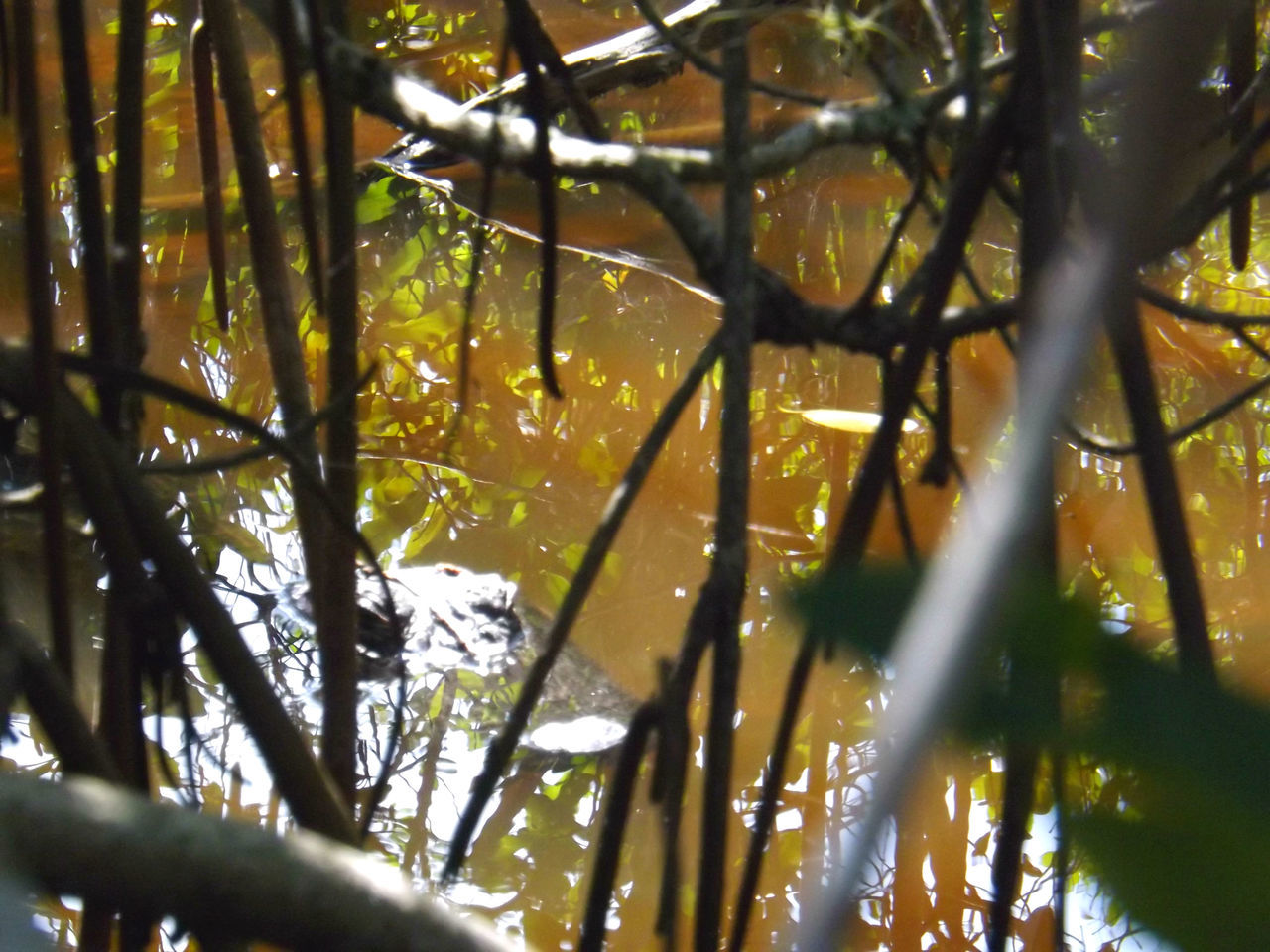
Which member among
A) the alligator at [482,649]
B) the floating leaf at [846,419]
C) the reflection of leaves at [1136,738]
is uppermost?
the floating leaf at [846,419]

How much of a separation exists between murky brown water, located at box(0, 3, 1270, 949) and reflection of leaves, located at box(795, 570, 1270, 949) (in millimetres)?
797

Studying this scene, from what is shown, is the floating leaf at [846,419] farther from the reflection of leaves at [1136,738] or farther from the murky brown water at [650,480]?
the reflection of leaves at [1136,738]

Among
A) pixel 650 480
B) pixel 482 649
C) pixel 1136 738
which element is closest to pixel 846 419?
pixel 650 480

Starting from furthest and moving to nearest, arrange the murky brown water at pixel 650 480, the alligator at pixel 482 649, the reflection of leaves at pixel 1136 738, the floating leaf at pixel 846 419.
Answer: the floating leaf at pixel 846 419, the alligator at pixel 482 649, the murky brown water at pixel 650 480, the reflection of leaves at pixel 1136 738

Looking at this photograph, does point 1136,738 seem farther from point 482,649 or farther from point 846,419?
point 846,419

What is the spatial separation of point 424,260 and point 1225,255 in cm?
213

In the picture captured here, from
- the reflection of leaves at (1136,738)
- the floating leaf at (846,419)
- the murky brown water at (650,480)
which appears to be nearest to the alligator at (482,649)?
the murky brown water at (650,480)

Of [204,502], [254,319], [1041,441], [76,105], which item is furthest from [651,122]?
[1041,441]

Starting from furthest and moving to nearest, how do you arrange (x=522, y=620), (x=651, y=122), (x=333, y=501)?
(x=651, y=122) → (x=522, y=620) → (x=333, y=501)

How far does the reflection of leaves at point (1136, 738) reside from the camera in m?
0.22

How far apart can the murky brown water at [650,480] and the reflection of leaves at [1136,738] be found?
80 cm

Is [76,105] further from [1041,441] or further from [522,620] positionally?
[522,620]

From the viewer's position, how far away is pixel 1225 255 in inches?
122

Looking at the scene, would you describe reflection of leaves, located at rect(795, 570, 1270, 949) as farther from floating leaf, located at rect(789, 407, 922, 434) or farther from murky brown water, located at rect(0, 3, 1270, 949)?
floating leaf, located at rect(789, 407, 922, 434)
